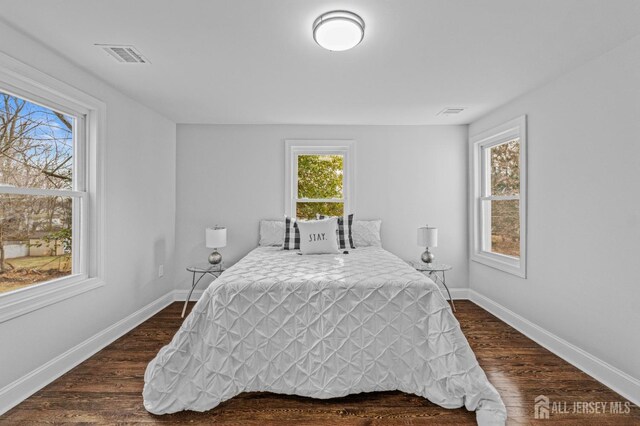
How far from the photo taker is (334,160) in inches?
164

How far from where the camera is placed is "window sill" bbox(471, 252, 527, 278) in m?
3.08

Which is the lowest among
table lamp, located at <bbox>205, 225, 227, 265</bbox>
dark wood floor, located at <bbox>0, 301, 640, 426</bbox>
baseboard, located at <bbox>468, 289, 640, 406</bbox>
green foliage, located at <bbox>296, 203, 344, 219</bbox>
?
dark wood floor, located at <bbox>0, 301, 640, 426</bbox>

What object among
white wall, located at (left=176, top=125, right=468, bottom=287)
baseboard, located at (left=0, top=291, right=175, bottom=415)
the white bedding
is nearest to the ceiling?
white wall, located at (left=176, top=125, right=468, bottom=287)

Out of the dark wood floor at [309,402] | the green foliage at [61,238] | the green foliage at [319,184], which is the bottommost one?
the dark wood floor at [309,402]

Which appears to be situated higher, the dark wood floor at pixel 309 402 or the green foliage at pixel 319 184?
the green foliage at pixel 319 184

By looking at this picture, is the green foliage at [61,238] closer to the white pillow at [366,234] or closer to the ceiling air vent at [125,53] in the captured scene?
the ceiling air vent at [125,53]

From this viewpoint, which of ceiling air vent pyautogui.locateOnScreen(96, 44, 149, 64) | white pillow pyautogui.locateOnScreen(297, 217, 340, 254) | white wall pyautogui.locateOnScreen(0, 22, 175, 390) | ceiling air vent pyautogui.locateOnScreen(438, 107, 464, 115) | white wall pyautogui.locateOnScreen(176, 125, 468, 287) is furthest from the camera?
white wall pyautogui.locateOnScreen(176, 125, 468, 287)

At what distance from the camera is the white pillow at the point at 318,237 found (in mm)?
3242

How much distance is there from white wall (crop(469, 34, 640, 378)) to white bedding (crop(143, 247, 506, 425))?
1153 millimetres

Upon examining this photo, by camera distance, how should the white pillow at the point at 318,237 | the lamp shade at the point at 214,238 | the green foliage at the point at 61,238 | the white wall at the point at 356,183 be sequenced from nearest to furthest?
the green foliage at the point at 61,238 < the white pillow at the point at 318,237 < the lamp shade at the point at 214,238 < the white wall at the point at 356,183

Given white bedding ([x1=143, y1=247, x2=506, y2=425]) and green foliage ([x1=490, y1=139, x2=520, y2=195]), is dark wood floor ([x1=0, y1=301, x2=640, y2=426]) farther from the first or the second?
green foliage ([x1=490, y1=139, x2=520, y2=195])

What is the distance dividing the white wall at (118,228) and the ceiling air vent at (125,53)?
42 cm

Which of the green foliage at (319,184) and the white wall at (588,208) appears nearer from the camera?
the white wall at (588,208)

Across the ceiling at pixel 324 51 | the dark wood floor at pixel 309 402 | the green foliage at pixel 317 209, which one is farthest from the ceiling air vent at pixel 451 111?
the dark wood floor at pixel 309 402
